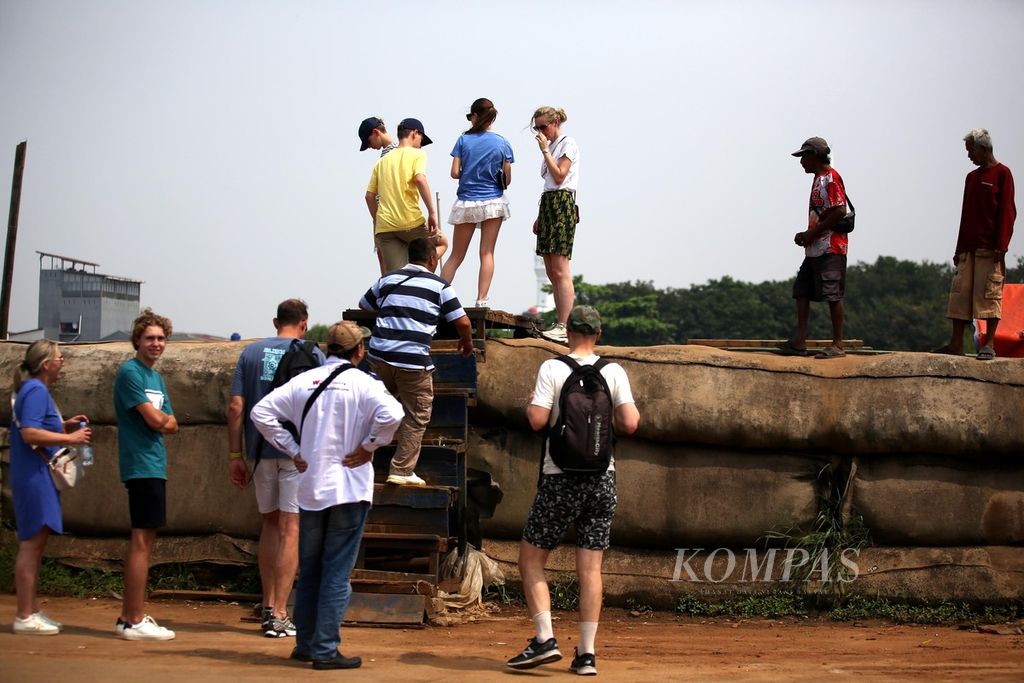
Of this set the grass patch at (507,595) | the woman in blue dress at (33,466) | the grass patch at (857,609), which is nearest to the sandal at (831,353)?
the grass patch at (857,609)

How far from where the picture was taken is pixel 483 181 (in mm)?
8852

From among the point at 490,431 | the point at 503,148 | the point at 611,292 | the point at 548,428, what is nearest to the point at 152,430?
the point at 548,428

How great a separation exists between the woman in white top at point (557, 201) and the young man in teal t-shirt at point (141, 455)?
11.0 feet

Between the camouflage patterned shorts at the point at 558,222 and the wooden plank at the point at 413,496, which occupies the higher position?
the camouflage patterned shorts at the point at 558,222

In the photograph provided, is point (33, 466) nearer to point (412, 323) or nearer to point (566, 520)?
point (412, 323)

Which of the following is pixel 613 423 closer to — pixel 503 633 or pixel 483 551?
pixel 503 633

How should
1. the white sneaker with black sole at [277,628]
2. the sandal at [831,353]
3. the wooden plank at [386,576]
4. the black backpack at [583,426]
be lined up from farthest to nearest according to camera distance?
the sandal at [831,353]
the wooden plank at [386,576]
the white sneaker with black sole at [277,628]
the black backpack at [583,426]

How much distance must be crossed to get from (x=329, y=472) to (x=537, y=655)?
1.38 metres

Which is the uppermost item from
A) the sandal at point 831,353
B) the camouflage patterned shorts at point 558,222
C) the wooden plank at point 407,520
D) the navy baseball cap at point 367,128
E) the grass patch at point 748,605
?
the navy baseball cap at point 367,128

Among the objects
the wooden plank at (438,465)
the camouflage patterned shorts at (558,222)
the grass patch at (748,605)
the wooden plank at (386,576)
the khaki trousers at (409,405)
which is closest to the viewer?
the khaki trousers at (409,405)

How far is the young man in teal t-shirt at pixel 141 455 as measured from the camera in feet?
20.7

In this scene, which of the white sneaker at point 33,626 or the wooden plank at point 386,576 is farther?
the wooden plank at point 386,576

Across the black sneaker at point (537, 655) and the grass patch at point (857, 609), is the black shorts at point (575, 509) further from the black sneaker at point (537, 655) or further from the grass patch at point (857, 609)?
the grass patch at point (857, 609)

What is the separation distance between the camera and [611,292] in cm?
6266
